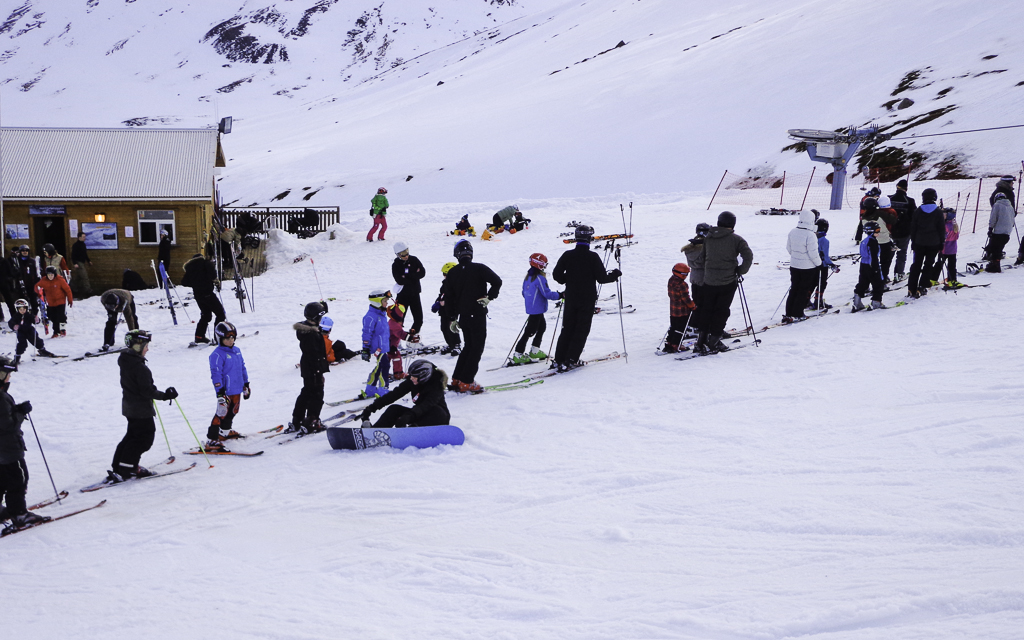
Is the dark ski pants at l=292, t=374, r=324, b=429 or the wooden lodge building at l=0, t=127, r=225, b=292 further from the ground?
the wooden lodge building at l=0, t=127, r=225, b=292

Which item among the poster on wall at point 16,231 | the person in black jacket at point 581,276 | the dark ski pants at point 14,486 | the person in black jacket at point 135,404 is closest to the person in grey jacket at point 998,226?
the person in black jacket at point 581,276

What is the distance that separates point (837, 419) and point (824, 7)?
66.0 metres

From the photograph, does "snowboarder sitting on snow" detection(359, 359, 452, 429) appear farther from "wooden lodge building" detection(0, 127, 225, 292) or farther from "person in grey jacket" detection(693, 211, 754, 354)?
"wooden lodge building" detection(0, 127, 225, 292)

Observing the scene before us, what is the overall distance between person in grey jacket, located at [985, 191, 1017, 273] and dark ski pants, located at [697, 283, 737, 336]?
18.5ft

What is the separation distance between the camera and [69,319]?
16469mm

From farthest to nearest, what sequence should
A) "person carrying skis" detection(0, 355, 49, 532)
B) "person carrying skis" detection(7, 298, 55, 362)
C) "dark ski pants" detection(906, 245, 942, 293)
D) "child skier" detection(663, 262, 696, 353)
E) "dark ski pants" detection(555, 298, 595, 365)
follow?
1. "person carrying skis" detection(7, 298, 55, 362)
2. "dark ski pants" detection(906, 245, 942, 293)
3. "child skier" detection(663, 262, 696, 353)
4. "dark ski pants" detection(555, 298, 595, 365)
5. "person carrying skis" detection(0, 355, 49, 532)

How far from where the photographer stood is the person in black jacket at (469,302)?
8875 mm

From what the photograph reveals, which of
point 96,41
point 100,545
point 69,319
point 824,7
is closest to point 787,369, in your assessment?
point 100,545

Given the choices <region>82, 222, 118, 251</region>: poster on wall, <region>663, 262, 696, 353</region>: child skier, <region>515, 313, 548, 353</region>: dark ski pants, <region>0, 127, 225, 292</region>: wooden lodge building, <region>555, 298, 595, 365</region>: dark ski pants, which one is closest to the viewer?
<region>555, 298, 595, 365</region>: dark ski pants

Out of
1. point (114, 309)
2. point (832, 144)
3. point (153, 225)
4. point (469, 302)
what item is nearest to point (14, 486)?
point (469, 302)

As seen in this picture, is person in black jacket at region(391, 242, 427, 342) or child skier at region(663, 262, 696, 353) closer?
child skier at region(663, 262, 696, 353)

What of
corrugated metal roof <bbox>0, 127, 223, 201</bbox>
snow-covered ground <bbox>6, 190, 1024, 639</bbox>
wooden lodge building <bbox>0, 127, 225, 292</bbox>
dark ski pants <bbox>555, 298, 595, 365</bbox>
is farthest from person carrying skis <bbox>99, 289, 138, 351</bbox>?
corrugated metal roof <bbox>0, 127, 223, 201</bbox>

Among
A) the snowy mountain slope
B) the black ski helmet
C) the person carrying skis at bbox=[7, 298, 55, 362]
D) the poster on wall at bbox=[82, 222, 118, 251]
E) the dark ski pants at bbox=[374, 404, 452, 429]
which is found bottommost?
the dark ski pants at bbox=[374, 404, 452, 429]

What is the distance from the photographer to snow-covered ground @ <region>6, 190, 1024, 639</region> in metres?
4.41
